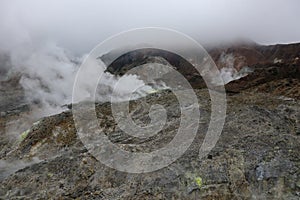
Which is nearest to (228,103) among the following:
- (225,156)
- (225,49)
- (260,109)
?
(260,109)

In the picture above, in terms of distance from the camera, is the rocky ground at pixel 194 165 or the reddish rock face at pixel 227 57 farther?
the reddish rock face at pixel 227 57

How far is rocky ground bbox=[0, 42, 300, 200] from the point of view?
23266 mm

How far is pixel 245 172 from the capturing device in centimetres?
2414

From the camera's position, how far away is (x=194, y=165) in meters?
25.2

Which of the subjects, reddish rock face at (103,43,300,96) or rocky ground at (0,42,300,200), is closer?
rocky ground at (0,42,300,200)

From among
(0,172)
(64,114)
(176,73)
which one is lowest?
(176,73)

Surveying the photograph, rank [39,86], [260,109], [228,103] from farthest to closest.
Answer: [39,86] < [228,103] < [260,109]

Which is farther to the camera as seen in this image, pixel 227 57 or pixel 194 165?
pixel 227 57

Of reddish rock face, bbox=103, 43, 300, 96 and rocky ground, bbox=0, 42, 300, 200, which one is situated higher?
rocky ground, bbox=0, 42, 300, 200

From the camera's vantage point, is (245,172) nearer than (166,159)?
Yes

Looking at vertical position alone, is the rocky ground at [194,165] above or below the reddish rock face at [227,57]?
above

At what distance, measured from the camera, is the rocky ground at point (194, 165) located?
2327 centimetres

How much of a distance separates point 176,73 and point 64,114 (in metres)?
65.0

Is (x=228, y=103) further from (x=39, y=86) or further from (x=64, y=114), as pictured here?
(x=39, y=86)
